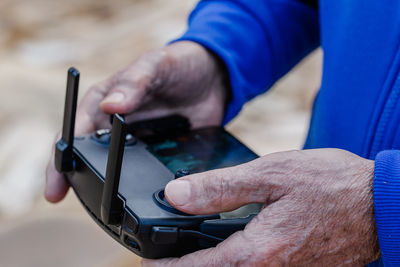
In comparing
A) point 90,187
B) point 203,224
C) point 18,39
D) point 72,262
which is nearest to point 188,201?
point 203,224

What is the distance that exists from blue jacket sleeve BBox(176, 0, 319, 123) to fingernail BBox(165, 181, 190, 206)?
1.22 feet

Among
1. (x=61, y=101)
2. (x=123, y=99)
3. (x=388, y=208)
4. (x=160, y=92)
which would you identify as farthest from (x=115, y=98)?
(x=61, y=101)

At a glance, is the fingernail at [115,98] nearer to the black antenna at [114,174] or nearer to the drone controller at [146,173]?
the drone controller at [146,173]


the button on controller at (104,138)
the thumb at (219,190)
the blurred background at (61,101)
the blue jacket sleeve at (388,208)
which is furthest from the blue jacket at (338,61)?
the blurred background at (61,101)

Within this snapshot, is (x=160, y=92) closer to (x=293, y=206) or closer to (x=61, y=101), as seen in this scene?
(x=293, y=206)

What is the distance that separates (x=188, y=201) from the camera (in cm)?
50

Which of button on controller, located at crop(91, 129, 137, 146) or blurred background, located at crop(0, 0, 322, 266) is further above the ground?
button on controller, located at crop(91, 129, 137, 146)

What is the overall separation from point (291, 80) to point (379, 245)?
244 centimetres

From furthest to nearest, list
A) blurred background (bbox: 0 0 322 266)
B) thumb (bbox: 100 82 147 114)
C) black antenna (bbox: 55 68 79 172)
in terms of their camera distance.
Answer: blurred background (bbox: 0 0 322 266), thumb (bbox: 100 82 147 114), black antenna (bbox: 55 68 79 172)

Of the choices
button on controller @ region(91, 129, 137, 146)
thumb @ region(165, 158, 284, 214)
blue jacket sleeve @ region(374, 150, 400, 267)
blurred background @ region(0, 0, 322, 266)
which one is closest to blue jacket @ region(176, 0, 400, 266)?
blue jacket sleeve @ region(374, 150, 400, 267)

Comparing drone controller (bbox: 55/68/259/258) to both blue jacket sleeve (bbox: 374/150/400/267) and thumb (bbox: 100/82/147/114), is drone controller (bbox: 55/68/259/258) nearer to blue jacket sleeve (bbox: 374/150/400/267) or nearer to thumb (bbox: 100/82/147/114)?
thumb (bbox: 100/82/147/114)

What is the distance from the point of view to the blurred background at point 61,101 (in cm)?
146

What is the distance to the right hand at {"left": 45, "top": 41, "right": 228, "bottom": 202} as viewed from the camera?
0.74 metres

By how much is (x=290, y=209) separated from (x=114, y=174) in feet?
0.60
